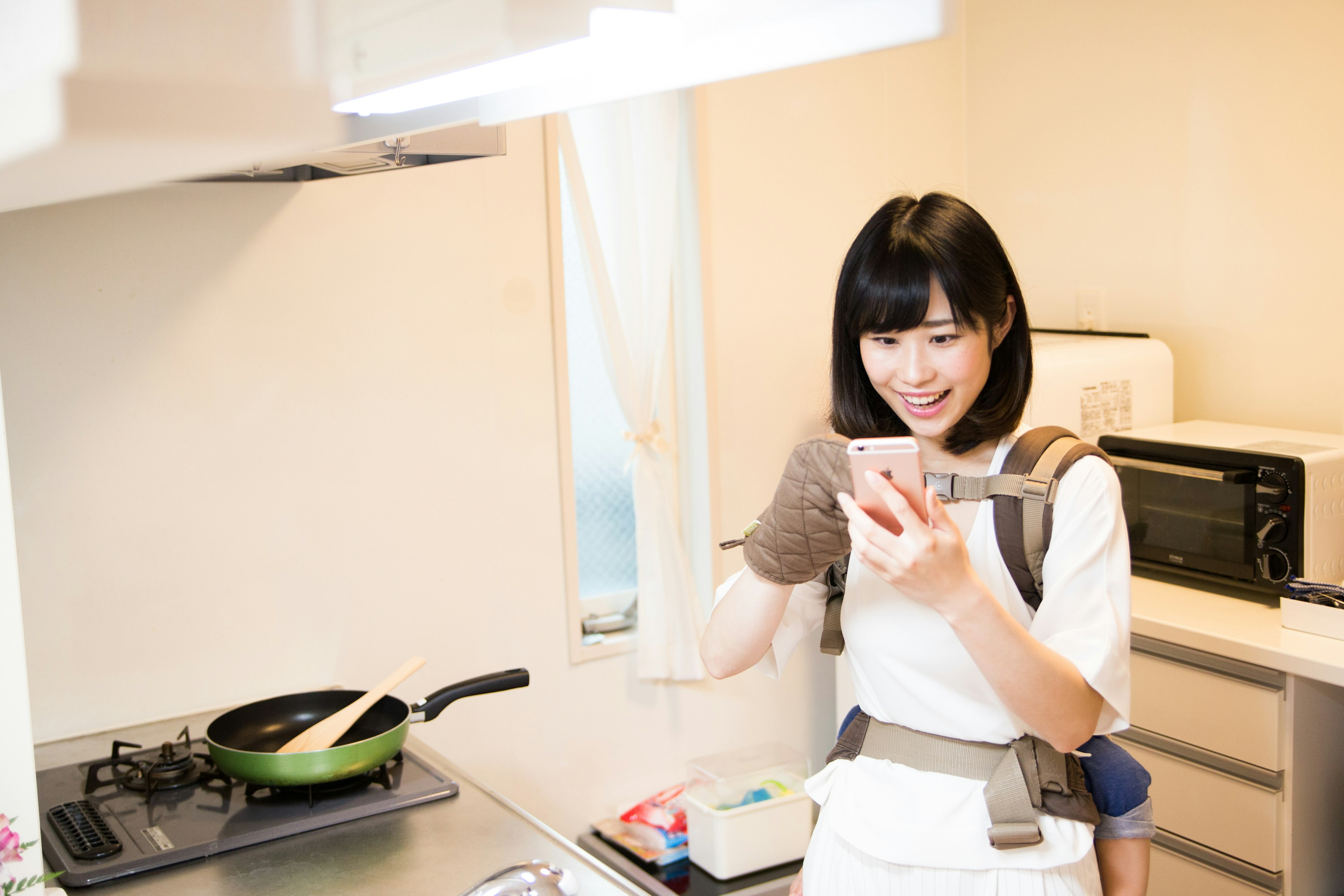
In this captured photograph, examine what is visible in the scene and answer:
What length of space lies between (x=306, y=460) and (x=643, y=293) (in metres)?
0.84

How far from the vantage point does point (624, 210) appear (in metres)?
2.45

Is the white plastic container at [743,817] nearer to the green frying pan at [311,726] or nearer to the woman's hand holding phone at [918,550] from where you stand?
the green frying pan at [311,726]

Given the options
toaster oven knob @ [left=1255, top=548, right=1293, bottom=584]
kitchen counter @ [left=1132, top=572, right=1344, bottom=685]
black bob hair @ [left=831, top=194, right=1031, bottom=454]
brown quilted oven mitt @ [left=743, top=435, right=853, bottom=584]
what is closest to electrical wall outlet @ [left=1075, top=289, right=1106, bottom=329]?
kitchen counter @ [left=1132, top=572, right=1344, bottom=685]

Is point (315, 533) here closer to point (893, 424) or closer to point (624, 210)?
point (624, 210)

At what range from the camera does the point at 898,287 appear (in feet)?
3.89

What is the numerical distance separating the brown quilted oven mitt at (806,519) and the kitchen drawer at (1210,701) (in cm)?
112

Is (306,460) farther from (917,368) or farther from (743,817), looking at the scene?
(917,368)

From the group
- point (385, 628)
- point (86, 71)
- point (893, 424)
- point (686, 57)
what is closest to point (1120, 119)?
point (893, 424)

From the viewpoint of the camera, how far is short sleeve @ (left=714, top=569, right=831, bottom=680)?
1301mm

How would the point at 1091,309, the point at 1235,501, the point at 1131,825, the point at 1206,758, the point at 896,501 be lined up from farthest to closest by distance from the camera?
the point at 1091,309, the point at 1235,501, the point at 1206,758, the point at 1131,825, the point at 896,501

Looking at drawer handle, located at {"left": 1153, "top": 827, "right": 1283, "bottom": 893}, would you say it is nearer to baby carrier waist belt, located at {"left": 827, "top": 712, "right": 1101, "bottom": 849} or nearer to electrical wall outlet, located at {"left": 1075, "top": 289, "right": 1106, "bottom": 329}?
baby carrier waist belt, located at {"left": 827, "top": 712, "right": 1101, "bottom": 849}

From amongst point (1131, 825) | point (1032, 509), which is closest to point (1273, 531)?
point (1131, 825)

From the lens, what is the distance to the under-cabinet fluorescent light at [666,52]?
0.53 meters

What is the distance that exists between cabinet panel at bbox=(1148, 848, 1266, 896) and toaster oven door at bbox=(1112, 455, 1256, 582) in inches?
22.9
